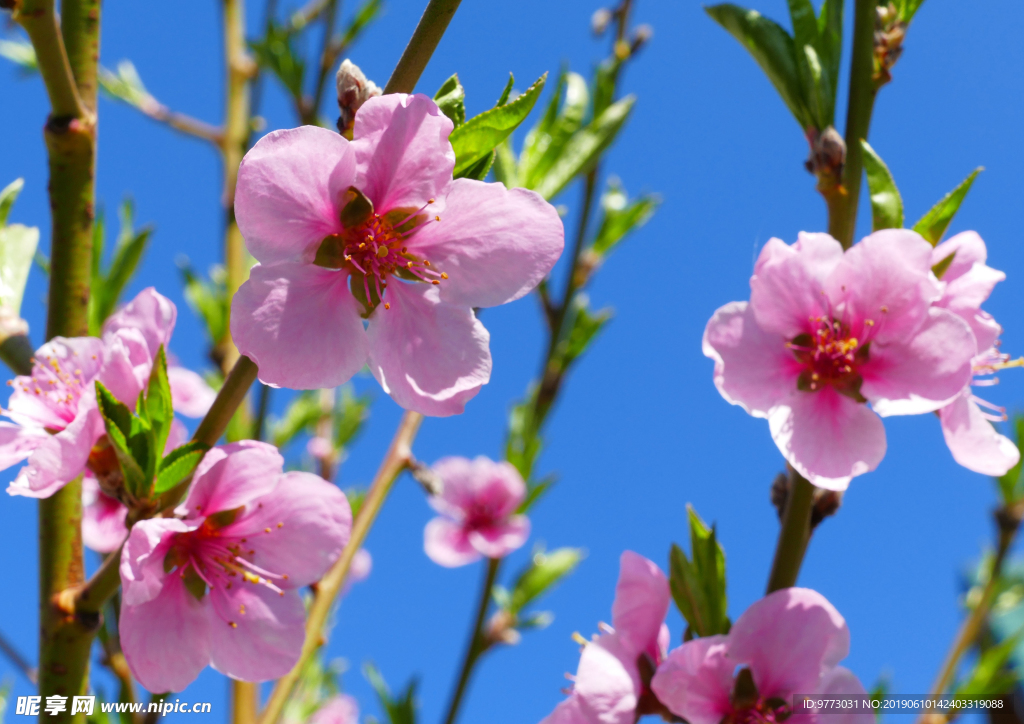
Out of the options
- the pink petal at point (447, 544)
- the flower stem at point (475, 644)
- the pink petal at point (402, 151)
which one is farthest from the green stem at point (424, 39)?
the pink petal at point (447, 544)

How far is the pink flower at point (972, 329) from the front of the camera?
122cm

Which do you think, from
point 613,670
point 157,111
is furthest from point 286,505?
point 157,111

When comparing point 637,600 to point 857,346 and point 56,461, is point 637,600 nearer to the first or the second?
point 857,346

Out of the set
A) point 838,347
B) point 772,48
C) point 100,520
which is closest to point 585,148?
point 772,48

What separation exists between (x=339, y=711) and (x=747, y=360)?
12.3ft

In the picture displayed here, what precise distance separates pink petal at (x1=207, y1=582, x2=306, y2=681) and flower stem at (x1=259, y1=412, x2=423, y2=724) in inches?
12.0

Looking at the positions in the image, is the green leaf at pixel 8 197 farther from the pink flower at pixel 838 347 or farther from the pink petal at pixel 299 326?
the pink flower at pixel 838 347

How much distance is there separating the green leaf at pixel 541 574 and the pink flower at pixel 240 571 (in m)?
1.66

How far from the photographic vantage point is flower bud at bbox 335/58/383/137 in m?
0.97

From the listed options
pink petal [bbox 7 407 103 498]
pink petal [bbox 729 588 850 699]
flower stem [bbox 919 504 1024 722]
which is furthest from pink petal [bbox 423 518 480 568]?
pink petal [bbox 7 407 103 498]

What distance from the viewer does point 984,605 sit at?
2.98 meters

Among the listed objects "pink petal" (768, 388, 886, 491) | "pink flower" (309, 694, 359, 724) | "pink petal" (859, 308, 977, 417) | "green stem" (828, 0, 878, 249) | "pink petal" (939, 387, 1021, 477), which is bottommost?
"pink flower" (309, 694, 359, 724)

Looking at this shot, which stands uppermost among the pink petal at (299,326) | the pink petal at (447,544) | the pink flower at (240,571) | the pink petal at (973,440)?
the pink petal at (973,440)

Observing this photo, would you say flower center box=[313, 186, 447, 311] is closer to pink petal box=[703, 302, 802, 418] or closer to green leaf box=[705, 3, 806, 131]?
pink petal box=[703, 302, 802, 418]
